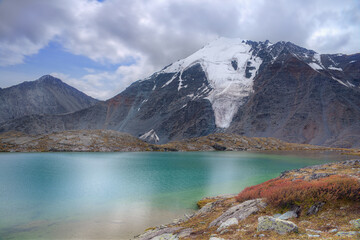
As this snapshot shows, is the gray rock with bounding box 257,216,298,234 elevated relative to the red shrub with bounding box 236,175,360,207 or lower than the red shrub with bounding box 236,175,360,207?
lower

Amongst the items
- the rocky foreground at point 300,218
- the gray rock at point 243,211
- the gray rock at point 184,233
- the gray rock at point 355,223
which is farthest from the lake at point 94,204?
the gray rock at point 355,223

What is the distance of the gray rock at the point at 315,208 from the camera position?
A: 1225cm

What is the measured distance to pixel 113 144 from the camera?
5472 inches

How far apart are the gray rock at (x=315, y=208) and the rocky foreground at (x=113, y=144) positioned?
128684 millimetres

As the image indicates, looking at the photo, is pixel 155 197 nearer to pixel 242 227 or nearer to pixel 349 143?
pixel 242 227

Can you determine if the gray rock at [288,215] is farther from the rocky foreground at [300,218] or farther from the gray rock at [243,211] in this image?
the gray rock at [243,211]

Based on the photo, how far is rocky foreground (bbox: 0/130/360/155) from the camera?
12731 centimetres

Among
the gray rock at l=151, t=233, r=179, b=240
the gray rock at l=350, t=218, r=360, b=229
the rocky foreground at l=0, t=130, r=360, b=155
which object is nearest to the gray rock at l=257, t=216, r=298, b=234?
the gray rock at l=350, t=218, r=360, b=229

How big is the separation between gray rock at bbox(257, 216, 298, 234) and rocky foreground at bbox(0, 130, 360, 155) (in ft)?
423

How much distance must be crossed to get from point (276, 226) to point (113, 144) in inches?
5364

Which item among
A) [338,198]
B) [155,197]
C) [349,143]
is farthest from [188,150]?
[338,198]

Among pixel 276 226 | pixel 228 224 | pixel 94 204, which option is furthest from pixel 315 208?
pixel 94 204

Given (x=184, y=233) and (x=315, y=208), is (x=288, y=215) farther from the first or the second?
(x=184, y=233)

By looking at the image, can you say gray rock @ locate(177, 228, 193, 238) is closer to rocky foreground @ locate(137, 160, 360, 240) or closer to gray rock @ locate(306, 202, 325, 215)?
rocky foreground @ locate(137, 160, 360, 240)
